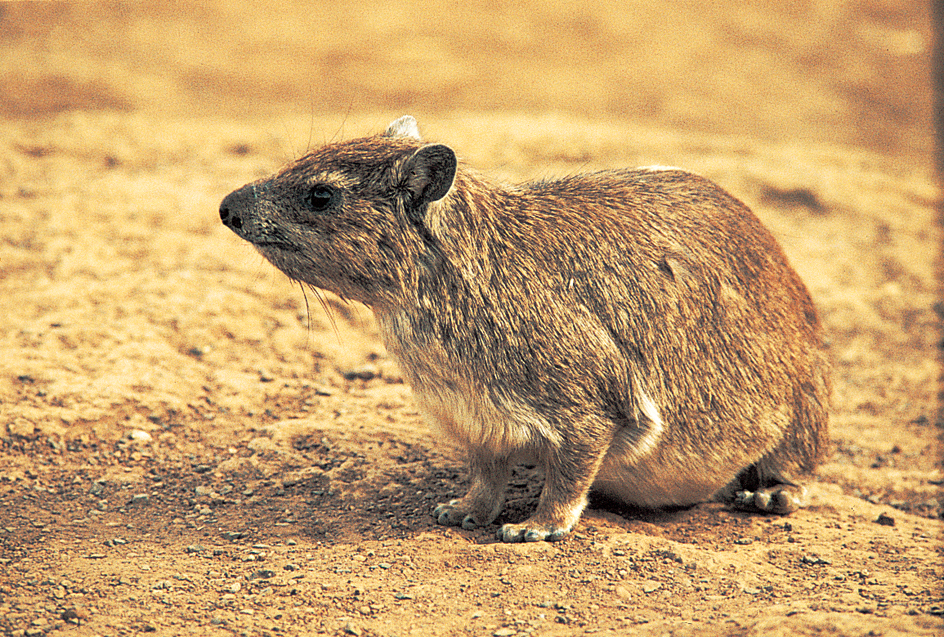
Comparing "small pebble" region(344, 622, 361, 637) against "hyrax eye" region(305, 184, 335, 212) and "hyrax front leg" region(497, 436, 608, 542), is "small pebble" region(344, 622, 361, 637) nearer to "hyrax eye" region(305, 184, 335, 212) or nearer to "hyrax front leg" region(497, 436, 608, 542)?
"hyrax front leg" region(497, 436, 608, 542)

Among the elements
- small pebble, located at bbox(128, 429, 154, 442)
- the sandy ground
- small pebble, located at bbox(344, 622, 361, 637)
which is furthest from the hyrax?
small pebble, located at bbox(128, 429, 154, 442)

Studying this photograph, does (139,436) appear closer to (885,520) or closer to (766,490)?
(766,490)

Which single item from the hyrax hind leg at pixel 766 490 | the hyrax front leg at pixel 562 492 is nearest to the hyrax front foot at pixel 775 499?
the hyrax hind leg at pixel 766 490

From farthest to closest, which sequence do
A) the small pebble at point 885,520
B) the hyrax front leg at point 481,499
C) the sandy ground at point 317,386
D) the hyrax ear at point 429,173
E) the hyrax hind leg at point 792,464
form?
the small pebble at point 885,520, the hyrax hind leg at point 792,464, the hyrax front leg at point 481,499, the hyrax ear at point 429,173, the sandy ground at point 317,386

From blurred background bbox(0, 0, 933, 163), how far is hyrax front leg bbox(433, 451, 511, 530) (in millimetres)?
7160

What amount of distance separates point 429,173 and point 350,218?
0.41 meters

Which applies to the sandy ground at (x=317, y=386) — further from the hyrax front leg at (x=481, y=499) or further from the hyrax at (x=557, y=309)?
the hyrax at (x=557, y=309)

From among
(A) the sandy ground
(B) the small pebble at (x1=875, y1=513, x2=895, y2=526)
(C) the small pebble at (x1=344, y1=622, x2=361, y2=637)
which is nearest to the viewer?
(C) the small pebble at (x1=344, y1=622, x2=361, y2=637)

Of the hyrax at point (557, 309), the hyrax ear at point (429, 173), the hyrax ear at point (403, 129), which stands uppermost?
the hyrax ear at point (403, 129)

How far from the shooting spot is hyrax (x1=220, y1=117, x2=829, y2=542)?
4191mm

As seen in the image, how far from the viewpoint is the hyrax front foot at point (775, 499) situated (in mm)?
4934

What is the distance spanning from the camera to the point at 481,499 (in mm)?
4625

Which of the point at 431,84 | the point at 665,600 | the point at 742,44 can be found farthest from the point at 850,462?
the point at 742,44

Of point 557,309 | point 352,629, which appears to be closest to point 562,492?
point 557,309
